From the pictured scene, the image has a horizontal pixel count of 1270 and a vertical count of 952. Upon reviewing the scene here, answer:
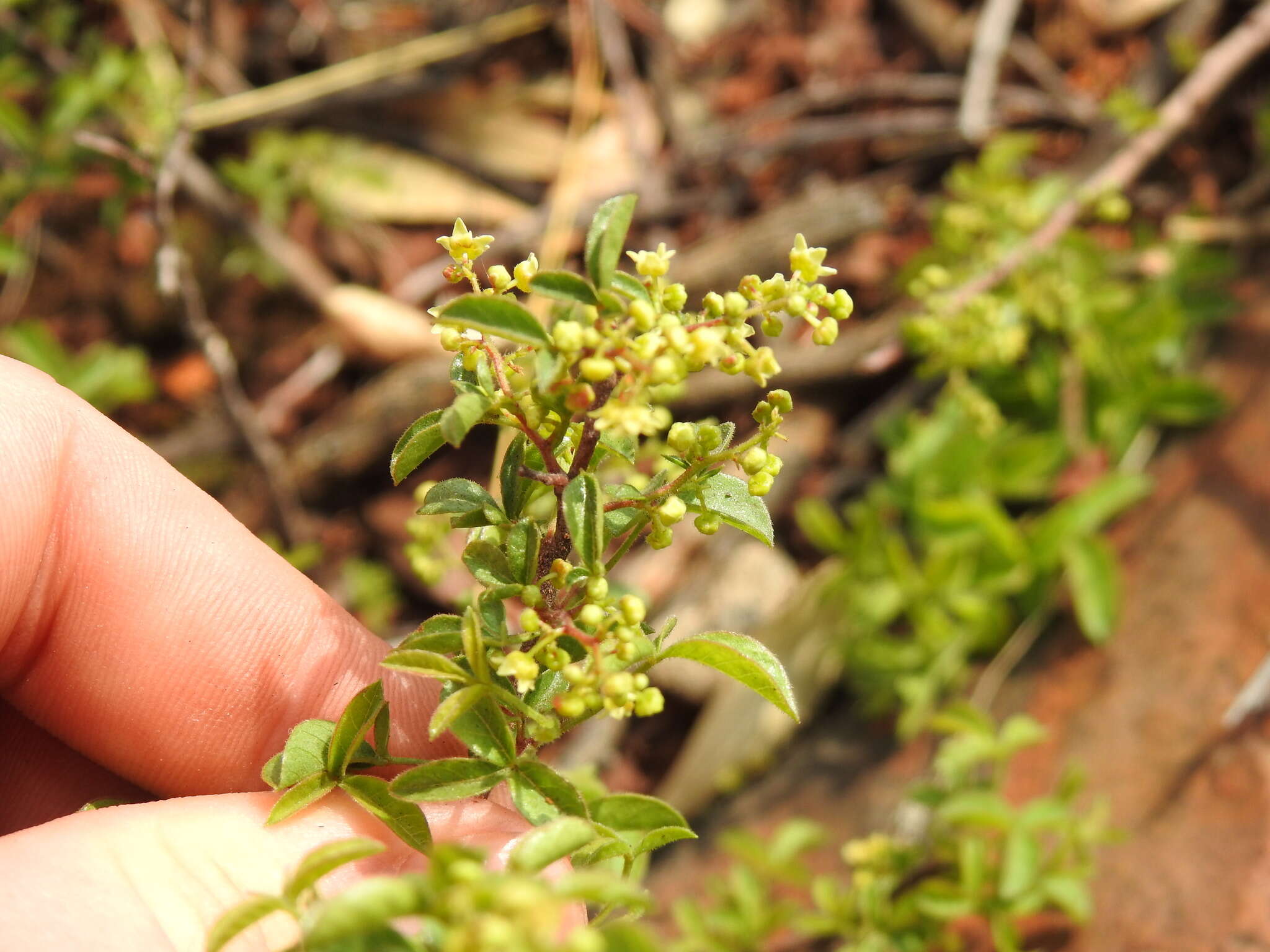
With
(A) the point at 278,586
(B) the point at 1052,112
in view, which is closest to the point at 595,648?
(A) the point at 278,586

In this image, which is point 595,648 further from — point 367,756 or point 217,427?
point 217,427

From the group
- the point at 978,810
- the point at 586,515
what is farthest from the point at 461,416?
the point at 978,810

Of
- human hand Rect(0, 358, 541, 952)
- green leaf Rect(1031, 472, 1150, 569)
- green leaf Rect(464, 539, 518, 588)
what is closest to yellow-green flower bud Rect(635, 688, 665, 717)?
green leaf Rect(464, 539, 518, 588)

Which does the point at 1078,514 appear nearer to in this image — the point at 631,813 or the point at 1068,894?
the point at 1068,894

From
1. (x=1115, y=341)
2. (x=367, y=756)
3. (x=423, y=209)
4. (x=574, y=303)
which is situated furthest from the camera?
(x=423, y=209)

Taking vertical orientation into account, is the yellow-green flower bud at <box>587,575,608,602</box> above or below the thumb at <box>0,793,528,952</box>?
above

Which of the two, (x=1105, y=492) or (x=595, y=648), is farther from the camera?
(x=1105, y=492)

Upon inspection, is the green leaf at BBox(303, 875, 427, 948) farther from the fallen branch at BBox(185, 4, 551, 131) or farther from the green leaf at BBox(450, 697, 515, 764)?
the fallen branch at BBox(185, 4, 551, 131)
